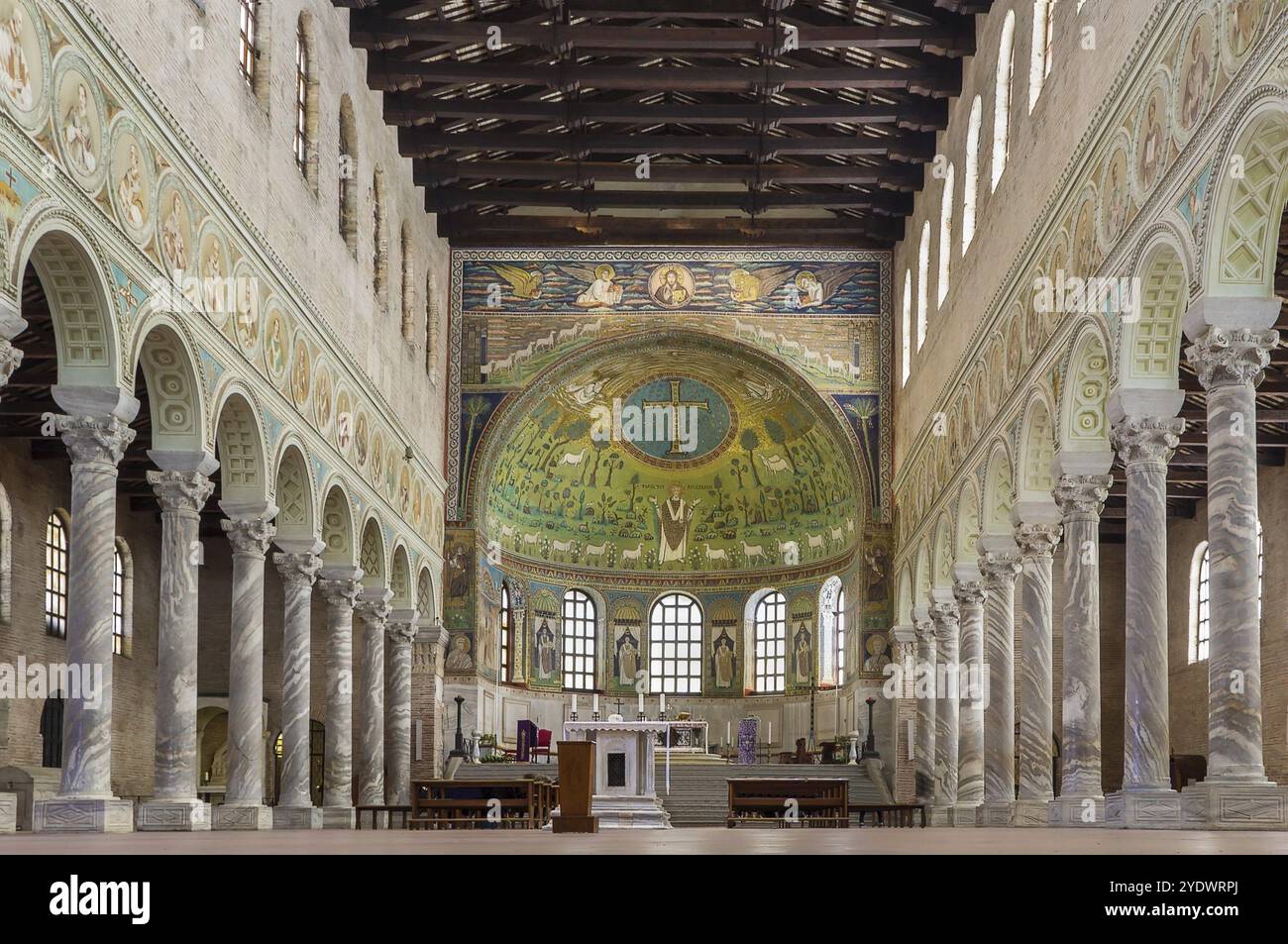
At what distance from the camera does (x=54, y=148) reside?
551 inches

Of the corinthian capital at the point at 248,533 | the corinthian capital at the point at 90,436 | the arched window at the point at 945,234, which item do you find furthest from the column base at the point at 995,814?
the corinthian capital at the point at 90,436

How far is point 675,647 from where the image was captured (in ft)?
150

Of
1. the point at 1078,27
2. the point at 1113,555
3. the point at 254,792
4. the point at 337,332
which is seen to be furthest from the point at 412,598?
the point at 1078,27

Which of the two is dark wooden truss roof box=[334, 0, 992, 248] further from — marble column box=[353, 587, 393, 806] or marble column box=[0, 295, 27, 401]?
marble column box=[0, 295, 27, 401]

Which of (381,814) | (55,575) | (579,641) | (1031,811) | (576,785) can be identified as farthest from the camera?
(579,641)

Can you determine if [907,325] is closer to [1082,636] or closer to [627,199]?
[627,199]

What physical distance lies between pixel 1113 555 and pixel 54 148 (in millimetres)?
27109

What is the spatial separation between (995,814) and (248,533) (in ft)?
39.3

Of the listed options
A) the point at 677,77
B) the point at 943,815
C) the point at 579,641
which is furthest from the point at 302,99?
the point at 579,641

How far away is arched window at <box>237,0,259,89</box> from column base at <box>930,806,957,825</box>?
16.3 metres

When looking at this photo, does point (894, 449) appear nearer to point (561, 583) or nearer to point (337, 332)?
point (561, 583)

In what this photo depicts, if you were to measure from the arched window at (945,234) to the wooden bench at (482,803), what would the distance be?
1209 cm

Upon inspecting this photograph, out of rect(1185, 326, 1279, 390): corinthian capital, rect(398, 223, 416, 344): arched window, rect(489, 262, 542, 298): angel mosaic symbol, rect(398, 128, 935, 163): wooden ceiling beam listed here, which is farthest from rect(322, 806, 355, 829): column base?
rect(1185, 326, 1279, 390): corinthian capital

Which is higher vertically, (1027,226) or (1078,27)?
(1078,27)
